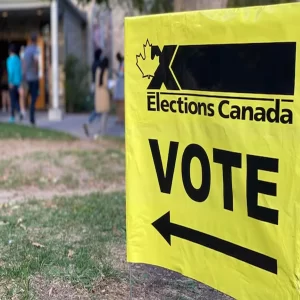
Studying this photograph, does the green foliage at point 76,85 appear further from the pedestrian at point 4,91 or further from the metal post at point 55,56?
the pedestrian at point 4,91

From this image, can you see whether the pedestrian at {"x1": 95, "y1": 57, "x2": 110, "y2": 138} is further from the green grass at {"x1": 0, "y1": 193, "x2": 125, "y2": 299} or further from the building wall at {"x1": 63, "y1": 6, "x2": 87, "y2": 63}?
the building wall at {"x1": 63, "y1": 6, "x2": 87, "y2": 63}

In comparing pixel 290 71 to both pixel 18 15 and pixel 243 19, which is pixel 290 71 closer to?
pixel 243 19

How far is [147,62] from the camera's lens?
321 centimetres

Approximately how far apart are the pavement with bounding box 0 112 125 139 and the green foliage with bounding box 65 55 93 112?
0.78 metres

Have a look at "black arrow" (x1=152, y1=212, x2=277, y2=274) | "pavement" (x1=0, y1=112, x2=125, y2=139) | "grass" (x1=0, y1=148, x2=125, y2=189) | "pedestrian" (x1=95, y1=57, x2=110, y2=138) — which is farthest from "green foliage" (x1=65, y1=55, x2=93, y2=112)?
"black arrow" (x1=152, y1=212, x2=277, y2=274)

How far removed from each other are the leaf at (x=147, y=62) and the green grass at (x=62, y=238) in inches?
62.4

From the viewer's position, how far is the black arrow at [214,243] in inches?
107

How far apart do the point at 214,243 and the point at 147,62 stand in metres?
1.11

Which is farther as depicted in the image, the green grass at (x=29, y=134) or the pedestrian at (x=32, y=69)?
the pedestrian at (x=32, y=69)

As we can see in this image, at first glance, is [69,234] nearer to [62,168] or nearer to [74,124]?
[62,168]

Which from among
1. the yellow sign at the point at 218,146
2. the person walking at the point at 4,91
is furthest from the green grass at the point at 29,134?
the yellow sign at the point at 218,146

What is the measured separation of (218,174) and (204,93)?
1.45ft

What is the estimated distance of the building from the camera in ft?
51.1

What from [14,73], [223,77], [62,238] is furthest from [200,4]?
[14,73]
